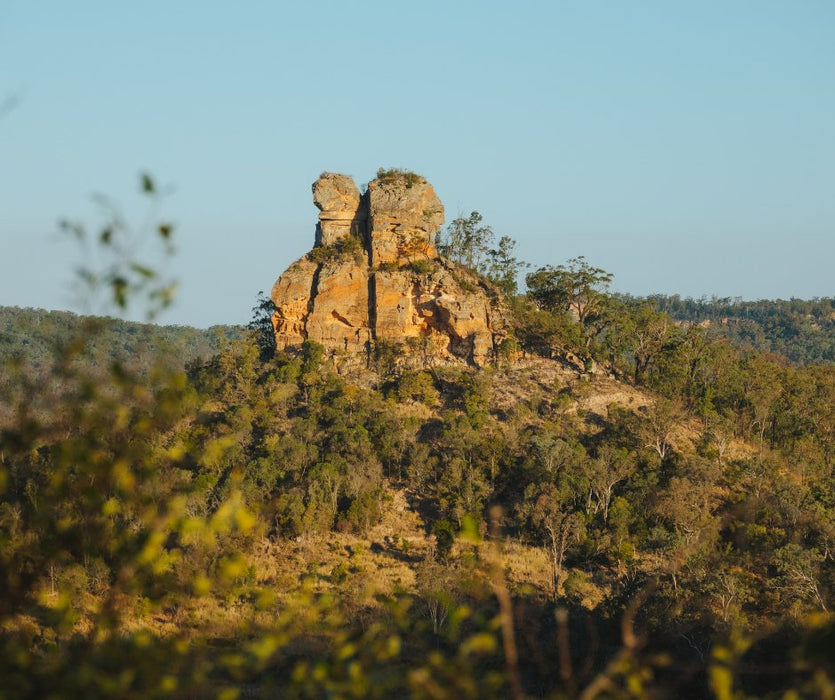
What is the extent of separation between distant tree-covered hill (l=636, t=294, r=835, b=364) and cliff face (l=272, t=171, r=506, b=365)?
2627 inches

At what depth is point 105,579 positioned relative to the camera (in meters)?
28.3

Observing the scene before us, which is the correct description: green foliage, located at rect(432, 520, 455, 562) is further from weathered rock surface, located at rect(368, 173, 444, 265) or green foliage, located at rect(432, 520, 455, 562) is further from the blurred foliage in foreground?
weathered rock surface, located at rect(368, 173, 444, 265)

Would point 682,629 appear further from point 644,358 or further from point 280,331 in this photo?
point 280,331

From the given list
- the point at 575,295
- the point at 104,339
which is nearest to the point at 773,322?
the point at 575,295

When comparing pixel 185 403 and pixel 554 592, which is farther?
pixel 554 592

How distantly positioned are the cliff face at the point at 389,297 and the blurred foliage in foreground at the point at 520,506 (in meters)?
1.64

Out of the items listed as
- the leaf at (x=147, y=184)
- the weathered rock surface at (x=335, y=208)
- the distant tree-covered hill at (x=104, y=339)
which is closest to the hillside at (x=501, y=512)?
the distant tree-covered hill at (x=104, y=339)

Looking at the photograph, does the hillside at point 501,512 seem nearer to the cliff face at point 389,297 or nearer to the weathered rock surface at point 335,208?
the cliff face at point 389,297

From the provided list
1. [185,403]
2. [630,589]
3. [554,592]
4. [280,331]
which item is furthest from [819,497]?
[185,403]

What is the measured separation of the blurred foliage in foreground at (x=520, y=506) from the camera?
81.4 feet

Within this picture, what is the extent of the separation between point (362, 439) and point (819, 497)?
1939cm

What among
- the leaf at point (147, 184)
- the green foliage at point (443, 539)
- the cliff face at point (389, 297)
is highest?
the cliff face at point (389, 297)

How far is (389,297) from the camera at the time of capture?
43000mm

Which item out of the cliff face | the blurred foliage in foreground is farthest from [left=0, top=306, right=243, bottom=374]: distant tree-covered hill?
the cliff face
